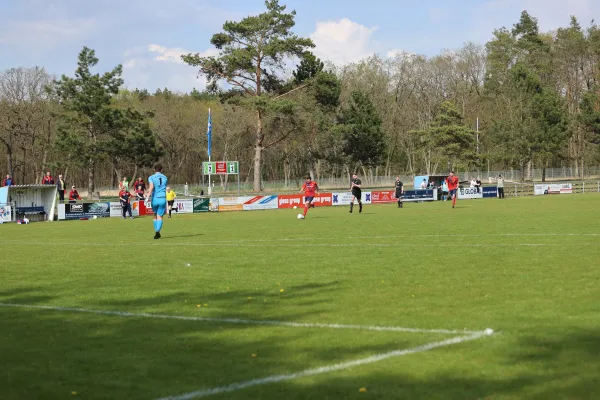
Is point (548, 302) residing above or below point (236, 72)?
below

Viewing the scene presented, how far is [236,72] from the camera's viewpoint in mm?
62094

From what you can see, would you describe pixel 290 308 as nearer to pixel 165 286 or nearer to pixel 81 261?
pixel 165 286

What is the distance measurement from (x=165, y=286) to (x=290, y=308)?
2975 mm

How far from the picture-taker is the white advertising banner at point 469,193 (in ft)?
200

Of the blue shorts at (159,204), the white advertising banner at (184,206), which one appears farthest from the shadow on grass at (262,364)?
the white advertising banner at (184,206)

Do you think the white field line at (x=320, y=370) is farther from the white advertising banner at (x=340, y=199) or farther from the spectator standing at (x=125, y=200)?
the white advertising banner at (x=340, y=199)

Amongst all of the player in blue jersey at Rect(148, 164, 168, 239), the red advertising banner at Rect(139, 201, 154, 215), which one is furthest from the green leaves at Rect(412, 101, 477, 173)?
the player in blue jersey at Rect(148, 164, 168, 239)

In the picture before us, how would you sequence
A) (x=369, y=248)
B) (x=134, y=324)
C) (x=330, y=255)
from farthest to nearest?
(x=369, y=248), (x=330, y=255), (x=134, y=324)

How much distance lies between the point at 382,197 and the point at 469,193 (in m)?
9.58

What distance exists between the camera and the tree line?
62938 millimetres

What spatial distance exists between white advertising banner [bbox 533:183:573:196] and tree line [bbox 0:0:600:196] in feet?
63.2

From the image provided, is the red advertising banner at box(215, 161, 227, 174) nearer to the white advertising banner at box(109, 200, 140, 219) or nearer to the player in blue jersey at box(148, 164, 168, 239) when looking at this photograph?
the white advertising banner at box(109, 200, 140, 219)

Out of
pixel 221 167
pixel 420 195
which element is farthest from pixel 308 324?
pixel 420 195

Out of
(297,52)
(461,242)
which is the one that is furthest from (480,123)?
(461,242)
